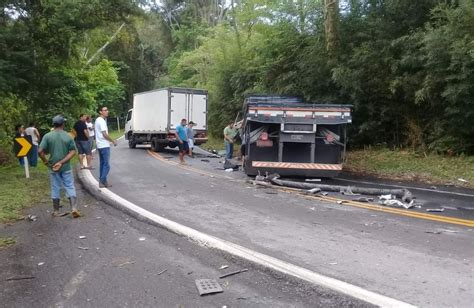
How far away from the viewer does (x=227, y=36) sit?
109 ft

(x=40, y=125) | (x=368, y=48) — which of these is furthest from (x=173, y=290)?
(x=40, y=125)

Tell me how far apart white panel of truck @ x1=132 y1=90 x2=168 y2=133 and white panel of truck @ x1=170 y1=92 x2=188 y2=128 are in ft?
1.12

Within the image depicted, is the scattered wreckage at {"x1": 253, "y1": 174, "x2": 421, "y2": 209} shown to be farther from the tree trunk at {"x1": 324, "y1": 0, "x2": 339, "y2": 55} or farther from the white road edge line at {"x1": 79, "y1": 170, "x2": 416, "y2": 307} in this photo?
the tree trunk at {"x1": 324, "y1": 0, "x2": 339, "y2": 55}

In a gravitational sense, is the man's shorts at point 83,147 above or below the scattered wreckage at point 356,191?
above

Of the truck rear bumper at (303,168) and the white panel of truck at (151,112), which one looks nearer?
the truck rear bumper at (303,168)

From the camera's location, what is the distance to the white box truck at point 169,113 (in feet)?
80.8

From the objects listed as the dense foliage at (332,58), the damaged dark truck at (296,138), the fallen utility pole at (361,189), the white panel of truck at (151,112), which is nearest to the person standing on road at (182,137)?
the dense foliage at (332,58)

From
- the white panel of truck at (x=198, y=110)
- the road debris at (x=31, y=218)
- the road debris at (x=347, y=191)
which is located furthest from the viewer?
the white panel of truck at (x=198, y=110)

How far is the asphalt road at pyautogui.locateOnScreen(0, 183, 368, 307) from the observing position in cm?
455

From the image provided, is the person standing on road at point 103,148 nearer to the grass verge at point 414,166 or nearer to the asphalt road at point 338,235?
the asphalt road at point 338,235

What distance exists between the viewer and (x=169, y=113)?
24.5m

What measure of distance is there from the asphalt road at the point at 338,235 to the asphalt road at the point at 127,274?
2.00 ft

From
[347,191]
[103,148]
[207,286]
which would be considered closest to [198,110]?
[103,148]

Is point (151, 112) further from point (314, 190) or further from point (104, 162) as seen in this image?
point (314, 190)
